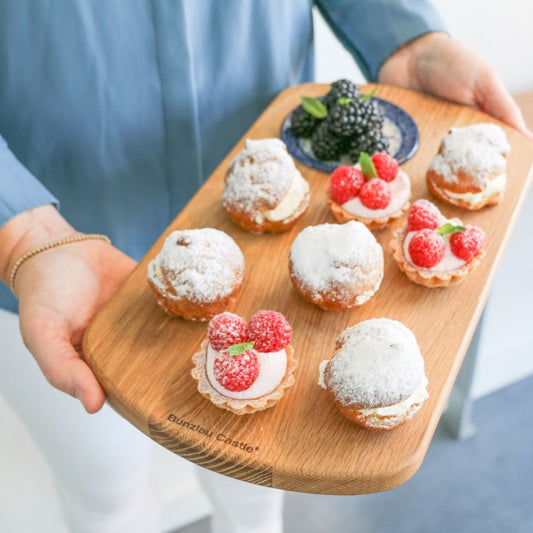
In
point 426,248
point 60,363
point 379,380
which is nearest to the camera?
point 379,380

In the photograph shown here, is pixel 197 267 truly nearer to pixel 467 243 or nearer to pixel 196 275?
pixel 196 275

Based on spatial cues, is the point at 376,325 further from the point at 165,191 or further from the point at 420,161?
the point at 165,191

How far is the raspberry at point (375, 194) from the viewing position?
59.7 inches

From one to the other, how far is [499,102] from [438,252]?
67 centimetres

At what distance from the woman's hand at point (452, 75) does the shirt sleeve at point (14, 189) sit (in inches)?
44.6

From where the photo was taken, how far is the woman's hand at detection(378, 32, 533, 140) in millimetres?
1813

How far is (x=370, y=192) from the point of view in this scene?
59.9 inches

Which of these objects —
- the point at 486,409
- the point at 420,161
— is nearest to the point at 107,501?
the point at 420,161

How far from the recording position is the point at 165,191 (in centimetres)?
178

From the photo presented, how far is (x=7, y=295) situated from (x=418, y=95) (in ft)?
4.29

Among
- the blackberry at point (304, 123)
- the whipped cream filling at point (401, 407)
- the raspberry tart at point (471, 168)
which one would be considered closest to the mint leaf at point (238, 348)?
the whipped cream filling at point (401, 407)

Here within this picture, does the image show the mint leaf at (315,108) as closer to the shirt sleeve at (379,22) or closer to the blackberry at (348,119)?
the blackberry at (348,119)

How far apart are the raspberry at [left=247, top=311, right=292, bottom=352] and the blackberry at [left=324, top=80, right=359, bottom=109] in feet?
2.47

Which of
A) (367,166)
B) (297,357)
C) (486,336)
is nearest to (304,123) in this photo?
(367,166)
